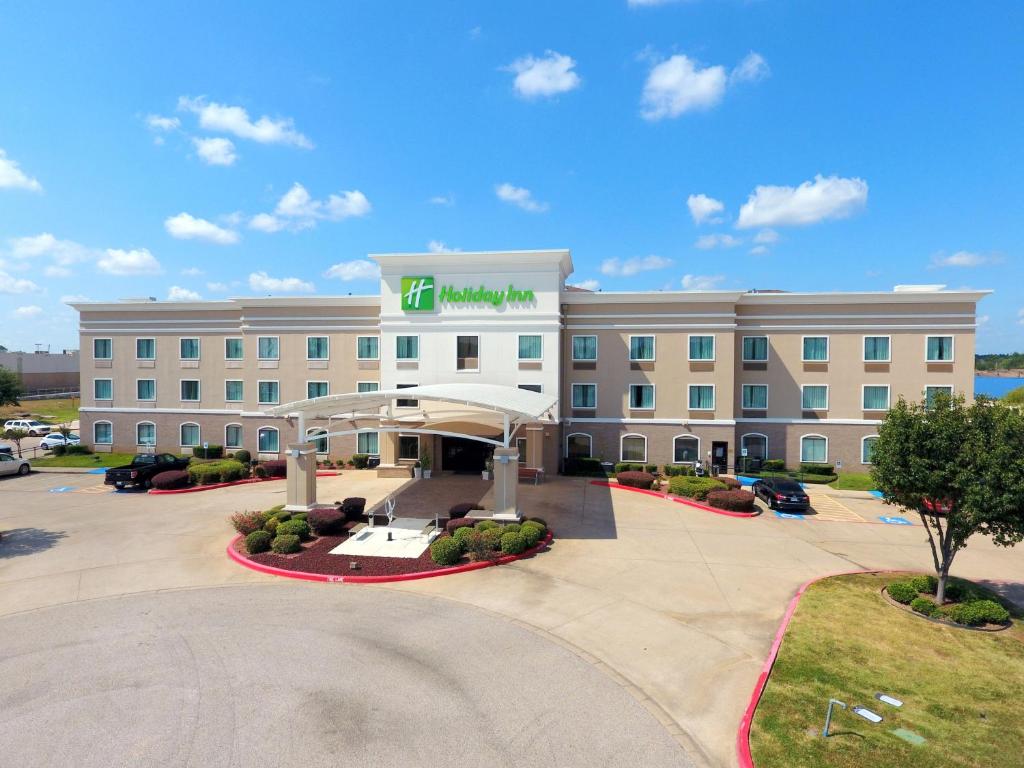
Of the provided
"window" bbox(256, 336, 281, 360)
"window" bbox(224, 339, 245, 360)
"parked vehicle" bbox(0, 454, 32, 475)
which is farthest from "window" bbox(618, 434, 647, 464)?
"parked vehicle" bbox(0, 454, 32, 475)

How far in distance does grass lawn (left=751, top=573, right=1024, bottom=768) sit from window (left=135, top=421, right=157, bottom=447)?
136ft

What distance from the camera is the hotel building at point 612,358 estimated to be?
107 ft

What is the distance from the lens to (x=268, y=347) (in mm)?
37375

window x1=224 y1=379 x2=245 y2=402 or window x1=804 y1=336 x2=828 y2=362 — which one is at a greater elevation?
window x1=804 y1=336 x2=828 y2=362

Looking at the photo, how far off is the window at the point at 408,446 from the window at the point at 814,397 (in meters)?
23.9

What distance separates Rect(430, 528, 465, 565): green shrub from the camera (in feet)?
56.2

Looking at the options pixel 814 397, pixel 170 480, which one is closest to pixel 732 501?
pixel 814 397

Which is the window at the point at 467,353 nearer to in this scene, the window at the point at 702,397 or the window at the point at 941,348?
the window at the point at 702,397

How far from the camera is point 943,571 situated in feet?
48.3

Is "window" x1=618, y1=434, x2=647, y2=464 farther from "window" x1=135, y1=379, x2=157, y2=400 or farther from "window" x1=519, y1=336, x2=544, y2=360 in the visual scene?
"window" x1=135, y1=379, x2=157, y2=400

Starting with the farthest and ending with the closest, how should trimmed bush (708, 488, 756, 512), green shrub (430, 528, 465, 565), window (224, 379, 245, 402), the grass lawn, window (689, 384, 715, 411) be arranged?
1. window (224, 379, 245, 402)
2. window (689, 384, 715, 411)
3. trimmed bush (708, 488, 756, 512)
4. green shrub (430, 528, 465, 565)
5. the grass lawn

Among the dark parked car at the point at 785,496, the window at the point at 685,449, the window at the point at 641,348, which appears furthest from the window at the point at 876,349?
the window at the point at 641,348

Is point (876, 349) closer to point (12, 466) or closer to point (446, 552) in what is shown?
point (446, 552)

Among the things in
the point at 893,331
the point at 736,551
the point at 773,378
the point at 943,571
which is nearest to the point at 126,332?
the point at 736,551
